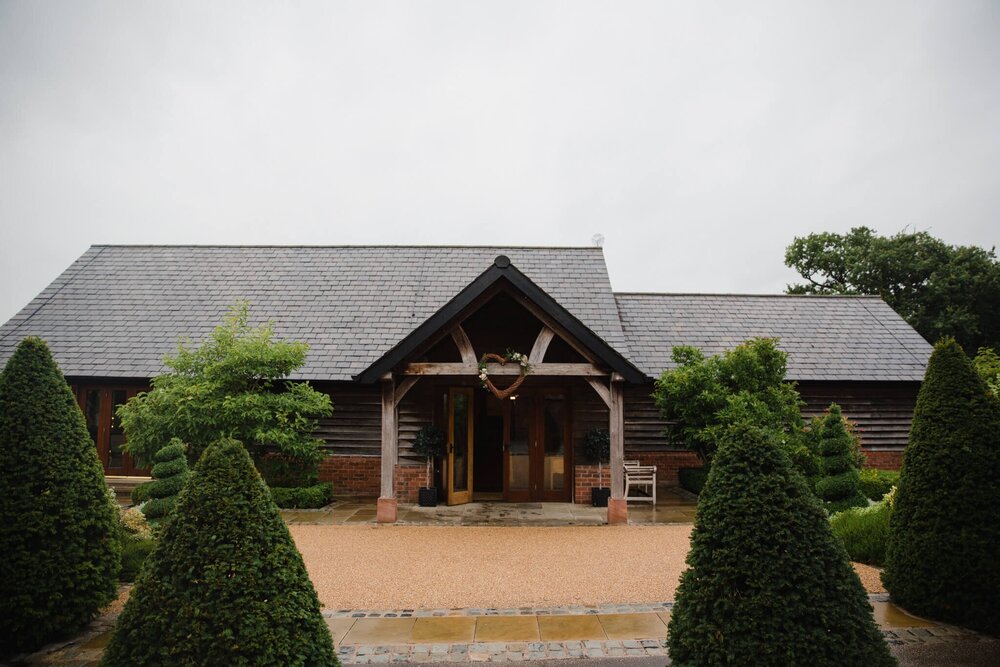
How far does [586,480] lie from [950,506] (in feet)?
25.8

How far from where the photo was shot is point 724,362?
1267 cm

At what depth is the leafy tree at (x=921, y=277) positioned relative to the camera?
104 ft

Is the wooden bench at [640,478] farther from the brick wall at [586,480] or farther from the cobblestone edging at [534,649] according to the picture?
the cobblestone edging at [534,649]

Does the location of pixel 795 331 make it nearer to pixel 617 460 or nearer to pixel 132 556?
pixel 617 460

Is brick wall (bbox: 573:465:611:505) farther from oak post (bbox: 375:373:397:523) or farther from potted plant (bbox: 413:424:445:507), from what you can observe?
oak post (bbox: 375:373:397:523)

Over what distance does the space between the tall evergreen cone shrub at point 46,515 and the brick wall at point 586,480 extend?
9.29 meters

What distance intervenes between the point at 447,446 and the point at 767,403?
7202 mm

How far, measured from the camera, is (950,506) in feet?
18.5

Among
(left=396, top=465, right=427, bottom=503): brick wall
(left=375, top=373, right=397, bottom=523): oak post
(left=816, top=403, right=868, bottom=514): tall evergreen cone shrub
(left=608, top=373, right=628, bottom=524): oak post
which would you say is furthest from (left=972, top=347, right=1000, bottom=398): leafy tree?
(left=375, top=373, right=397, bottom=523): oak post

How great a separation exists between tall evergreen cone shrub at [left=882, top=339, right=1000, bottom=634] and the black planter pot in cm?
853

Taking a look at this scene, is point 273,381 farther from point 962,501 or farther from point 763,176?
point 763,176

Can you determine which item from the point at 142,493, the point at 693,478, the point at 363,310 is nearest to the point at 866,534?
the point at 693,478

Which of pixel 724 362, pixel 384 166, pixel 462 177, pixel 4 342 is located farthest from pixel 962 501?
pixel 462 177

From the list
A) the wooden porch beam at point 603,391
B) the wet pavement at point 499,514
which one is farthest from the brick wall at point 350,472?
the wooden porch beam at point 603,391
